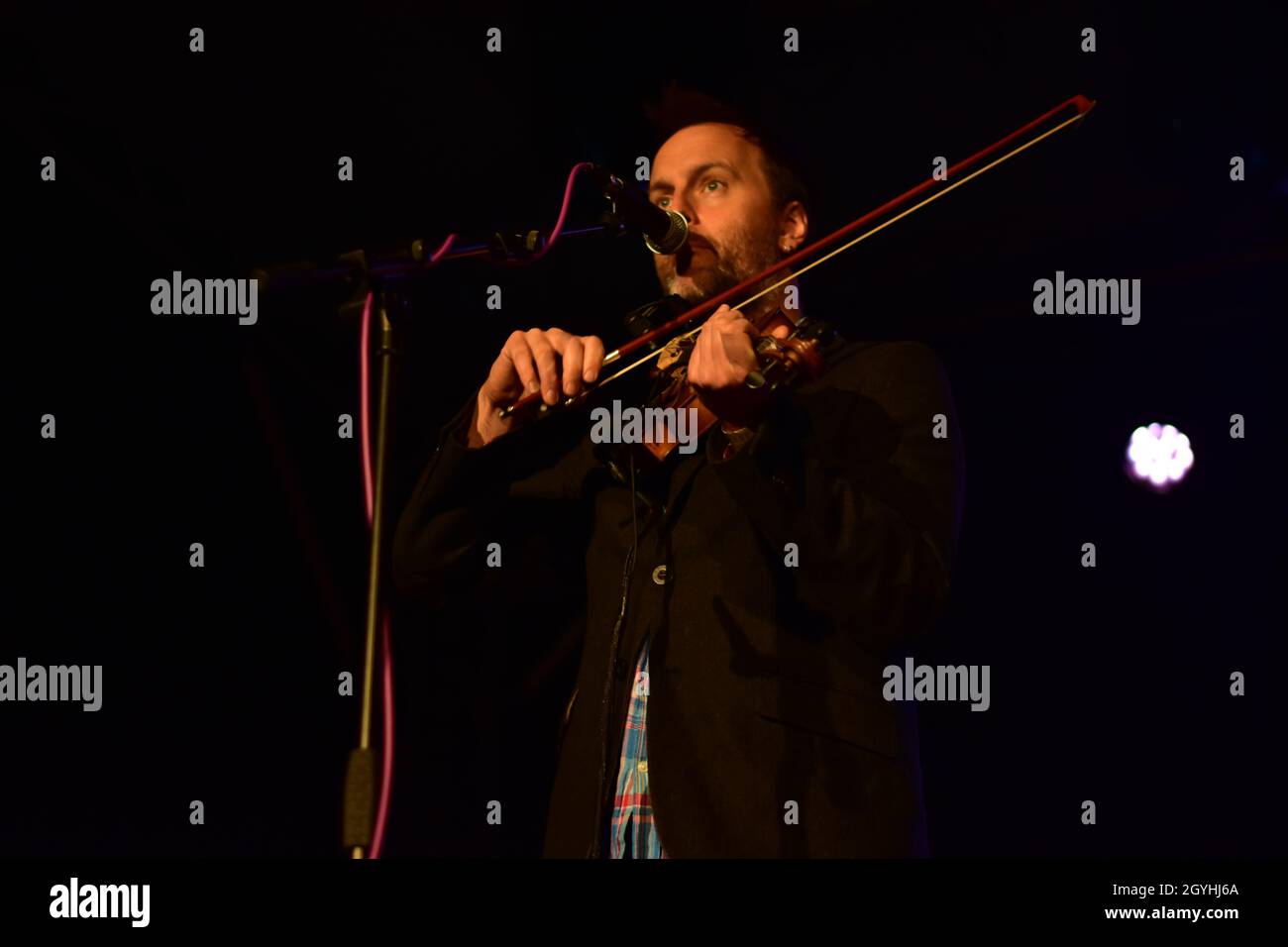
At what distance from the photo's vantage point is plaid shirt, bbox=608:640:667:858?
167 cm

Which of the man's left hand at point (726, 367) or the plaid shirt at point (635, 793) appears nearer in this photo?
the man's left hand at point (726, 367)

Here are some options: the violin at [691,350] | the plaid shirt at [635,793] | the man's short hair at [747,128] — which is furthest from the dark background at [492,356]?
the plaid shirt at [635,793]

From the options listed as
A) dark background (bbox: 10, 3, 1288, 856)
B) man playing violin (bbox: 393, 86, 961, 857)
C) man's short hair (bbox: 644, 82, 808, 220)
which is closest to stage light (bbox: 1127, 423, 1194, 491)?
dark background (bbox: 10, 3, 1288, 856)

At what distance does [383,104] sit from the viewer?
3.09m

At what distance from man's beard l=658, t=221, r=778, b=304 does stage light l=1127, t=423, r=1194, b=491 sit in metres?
1.79

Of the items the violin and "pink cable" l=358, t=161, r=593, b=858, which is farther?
the violin

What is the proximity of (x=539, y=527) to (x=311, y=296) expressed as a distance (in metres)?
1.57

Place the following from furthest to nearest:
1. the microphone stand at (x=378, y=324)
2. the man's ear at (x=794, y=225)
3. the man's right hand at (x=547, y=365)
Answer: the man's ear at (x=794, y=225) < the man's right hand at (x=547, y=365) < the microphone stand at (x=378, y=324)

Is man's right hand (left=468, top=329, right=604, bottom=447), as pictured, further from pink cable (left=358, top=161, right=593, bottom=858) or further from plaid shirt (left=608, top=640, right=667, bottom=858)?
plaid shirt (left=608, top=640, right=667, bottom=858)

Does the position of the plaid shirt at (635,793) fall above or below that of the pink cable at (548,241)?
below

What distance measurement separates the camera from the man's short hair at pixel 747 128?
2477 millimetres

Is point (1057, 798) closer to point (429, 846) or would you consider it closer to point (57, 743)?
point (429, 846)

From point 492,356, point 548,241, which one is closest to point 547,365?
point 548,241

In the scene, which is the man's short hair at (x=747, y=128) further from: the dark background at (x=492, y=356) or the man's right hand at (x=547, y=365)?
the man's right hand at (x=547, y=365)
